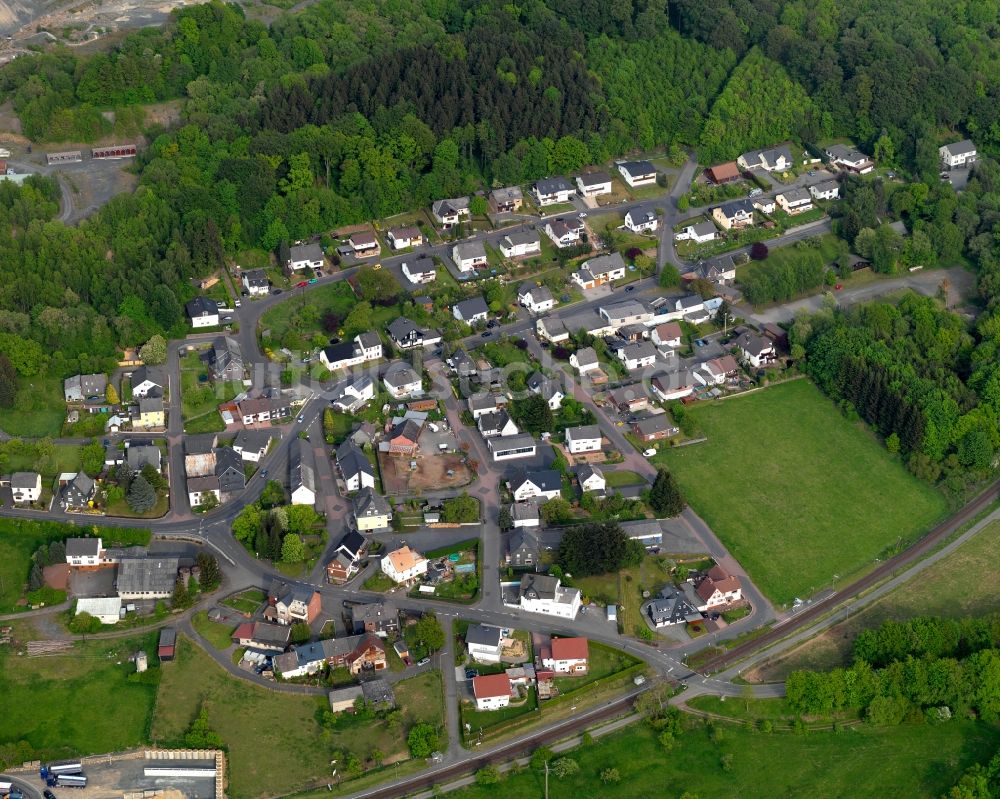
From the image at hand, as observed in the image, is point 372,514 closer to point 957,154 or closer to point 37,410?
point 37,410

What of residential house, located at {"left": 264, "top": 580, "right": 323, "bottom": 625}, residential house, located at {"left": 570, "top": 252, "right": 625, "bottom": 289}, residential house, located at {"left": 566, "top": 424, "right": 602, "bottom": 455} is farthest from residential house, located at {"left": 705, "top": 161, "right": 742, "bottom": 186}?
residential house, located at {"left": 264, "top": 580, "right": 323, "bottom": 625}

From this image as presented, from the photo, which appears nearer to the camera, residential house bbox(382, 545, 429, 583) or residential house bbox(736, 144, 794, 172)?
residential house bbox(382, 545, 429, 583)

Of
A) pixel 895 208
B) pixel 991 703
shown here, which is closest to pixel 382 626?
pixel 991 703

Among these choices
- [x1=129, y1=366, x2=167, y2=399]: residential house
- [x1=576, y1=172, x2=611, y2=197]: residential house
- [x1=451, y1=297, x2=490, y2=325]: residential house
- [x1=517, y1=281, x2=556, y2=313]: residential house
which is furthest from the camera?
[x1=576, y1=172, x2=611, y2=197]: residential house

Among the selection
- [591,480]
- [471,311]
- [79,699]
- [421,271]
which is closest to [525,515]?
[591,480]

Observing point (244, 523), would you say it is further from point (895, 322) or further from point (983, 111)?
point (983, 111)

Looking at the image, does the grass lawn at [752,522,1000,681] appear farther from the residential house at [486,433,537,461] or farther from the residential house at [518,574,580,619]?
the residential house at [486,433,537,461]

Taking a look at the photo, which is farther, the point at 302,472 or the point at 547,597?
the point at 302,472
